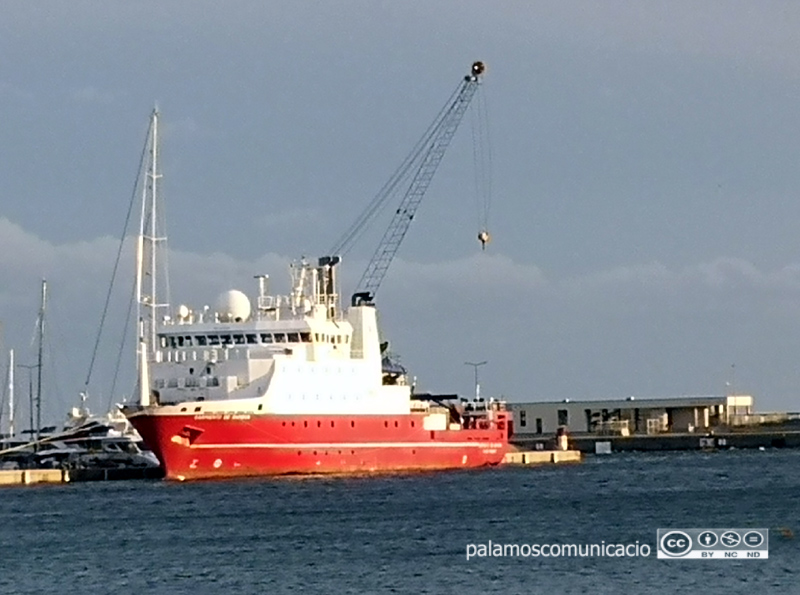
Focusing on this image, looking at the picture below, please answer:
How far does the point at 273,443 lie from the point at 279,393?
6.31ft

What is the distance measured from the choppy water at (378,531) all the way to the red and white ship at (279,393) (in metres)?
1.42

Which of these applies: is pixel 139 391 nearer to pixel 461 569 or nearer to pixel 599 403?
pixel 461 569

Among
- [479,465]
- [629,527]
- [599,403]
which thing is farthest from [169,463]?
[599,403]

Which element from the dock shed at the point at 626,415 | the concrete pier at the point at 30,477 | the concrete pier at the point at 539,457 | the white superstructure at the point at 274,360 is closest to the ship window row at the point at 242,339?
the white superstructure at the point at 274,360

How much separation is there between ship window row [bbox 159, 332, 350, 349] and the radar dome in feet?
4.82

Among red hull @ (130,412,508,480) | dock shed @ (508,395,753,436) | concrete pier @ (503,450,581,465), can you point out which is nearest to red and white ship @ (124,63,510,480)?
red hull @ (130,412,508,480)

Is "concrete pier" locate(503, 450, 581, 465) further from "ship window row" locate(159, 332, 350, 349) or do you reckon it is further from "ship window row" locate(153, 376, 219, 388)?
"ship window row" locate(153, 376, 219, 388)

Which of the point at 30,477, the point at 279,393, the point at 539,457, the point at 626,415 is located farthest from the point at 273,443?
the point at 626,415

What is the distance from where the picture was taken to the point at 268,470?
7975cm

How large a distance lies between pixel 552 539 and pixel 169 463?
26448 millimetres

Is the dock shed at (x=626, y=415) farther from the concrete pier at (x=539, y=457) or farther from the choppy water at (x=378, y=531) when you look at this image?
the choppy water at (x=378, y=531)

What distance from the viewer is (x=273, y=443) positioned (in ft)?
260

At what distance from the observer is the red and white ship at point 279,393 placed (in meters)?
78.9

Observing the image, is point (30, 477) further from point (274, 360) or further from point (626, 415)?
point (626, 415)
